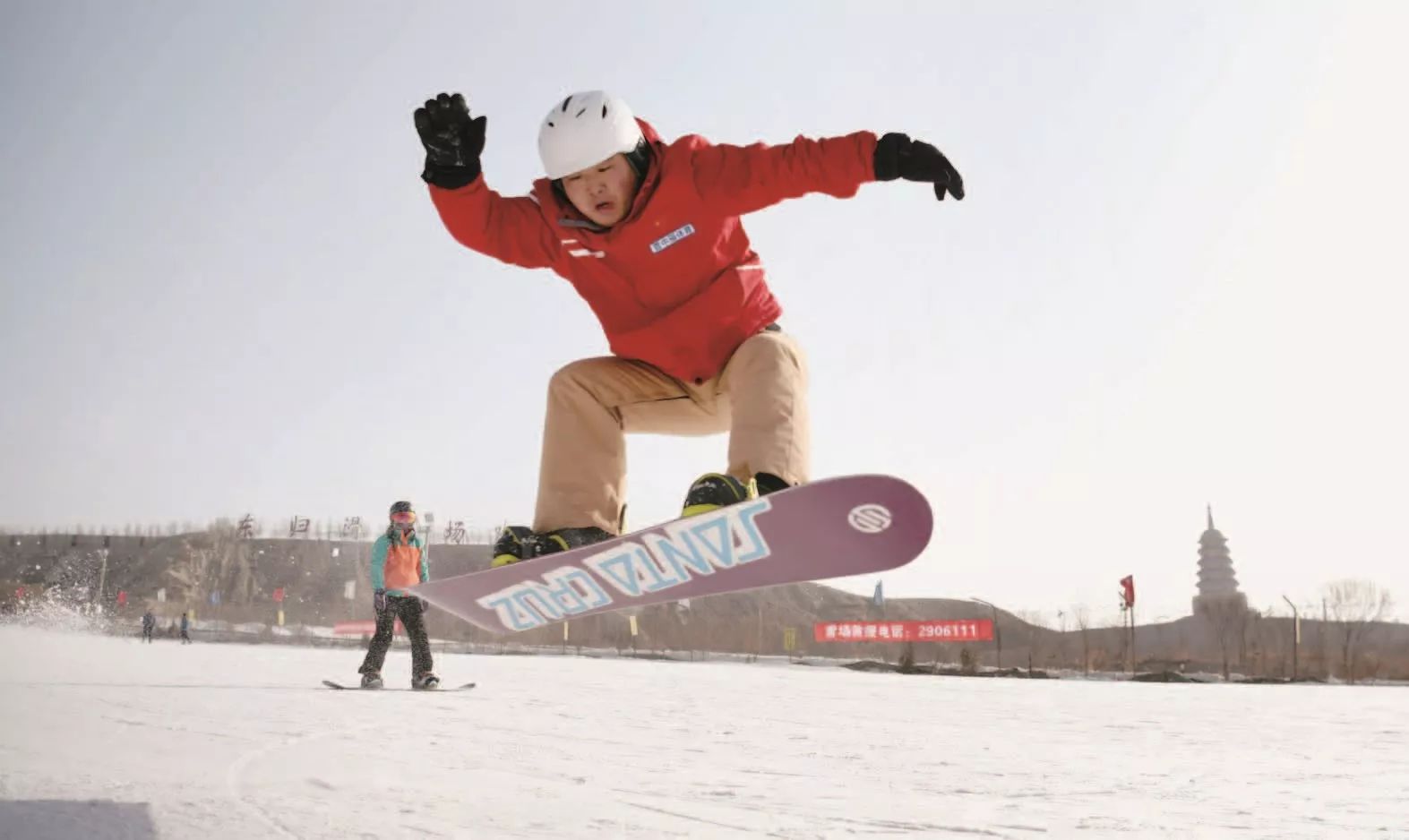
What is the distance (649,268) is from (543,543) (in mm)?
1269

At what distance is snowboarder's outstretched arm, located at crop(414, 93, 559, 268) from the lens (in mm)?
3926

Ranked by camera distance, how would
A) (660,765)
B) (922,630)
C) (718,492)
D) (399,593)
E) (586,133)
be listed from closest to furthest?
(718,492), (586,133), (660,765), (399,593), (922,630)

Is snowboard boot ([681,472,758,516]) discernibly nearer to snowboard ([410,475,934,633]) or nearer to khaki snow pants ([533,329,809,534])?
snowboard ([410,475,934,633])

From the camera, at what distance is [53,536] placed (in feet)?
405

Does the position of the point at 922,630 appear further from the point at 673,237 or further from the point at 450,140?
the point at 450,140

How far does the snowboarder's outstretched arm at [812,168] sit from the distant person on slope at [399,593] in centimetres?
614

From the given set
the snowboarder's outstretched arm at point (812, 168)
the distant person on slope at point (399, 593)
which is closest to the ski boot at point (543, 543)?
the snowboarder's outstretched arm at point (812, 168)

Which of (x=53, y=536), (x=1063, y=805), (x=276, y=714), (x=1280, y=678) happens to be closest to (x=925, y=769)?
(x=1063, y=805)

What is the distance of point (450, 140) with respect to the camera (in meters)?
3.93

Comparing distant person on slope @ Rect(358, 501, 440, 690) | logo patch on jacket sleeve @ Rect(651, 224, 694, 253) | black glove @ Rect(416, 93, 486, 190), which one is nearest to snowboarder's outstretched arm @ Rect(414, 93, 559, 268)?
black glove @ Rect(416, 93, 486, 190)

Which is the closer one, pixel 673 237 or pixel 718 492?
pixel 718 492

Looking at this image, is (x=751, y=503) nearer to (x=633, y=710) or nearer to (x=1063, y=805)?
(x=1063, y=805)

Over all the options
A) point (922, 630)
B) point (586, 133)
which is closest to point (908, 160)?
point (586, 133)

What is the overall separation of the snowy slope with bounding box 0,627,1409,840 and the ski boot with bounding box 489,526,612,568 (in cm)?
112
